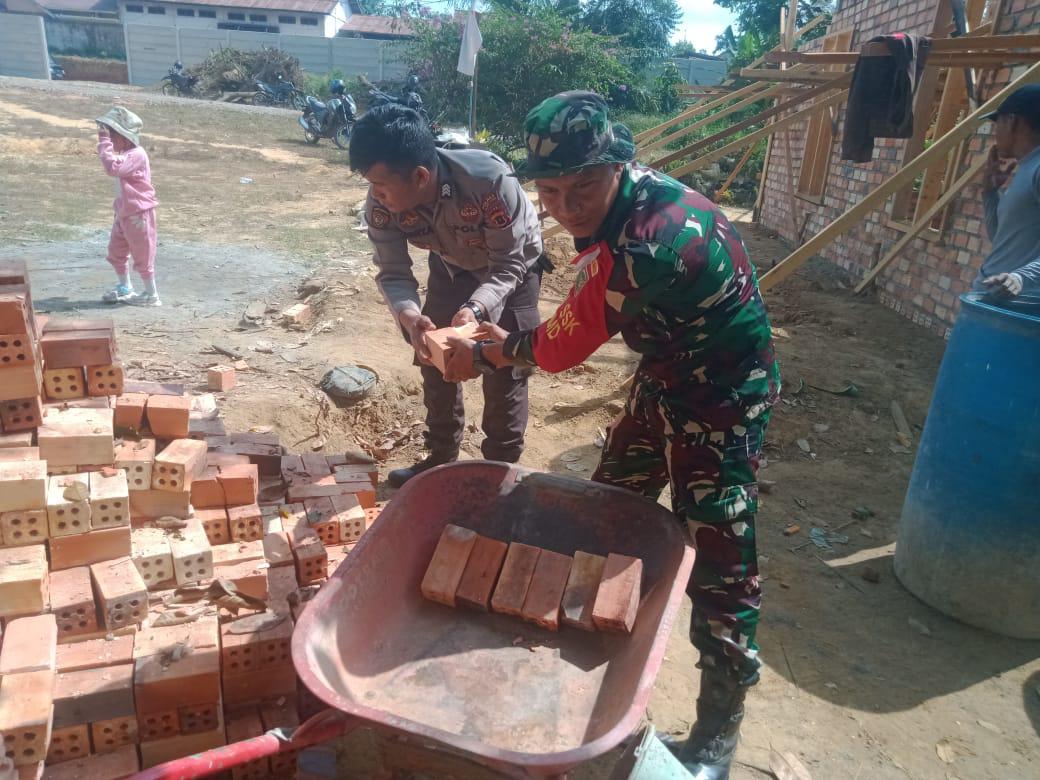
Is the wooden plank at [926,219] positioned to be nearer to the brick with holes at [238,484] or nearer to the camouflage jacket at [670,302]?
the camouflage jacket at [670,302]

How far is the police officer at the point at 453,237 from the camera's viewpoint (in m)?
2.64

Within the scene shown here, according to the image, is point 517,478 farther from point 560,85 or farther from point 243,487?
point 560,85

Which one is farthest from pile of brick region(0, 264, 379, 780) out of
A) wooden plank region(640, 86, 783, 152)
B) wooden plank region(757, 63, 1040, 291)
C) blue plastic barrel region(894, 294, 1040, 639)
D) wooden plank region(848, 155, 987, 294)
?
wooden plank region(640, 86, 783, 152)

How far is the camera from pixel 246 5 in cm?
3731

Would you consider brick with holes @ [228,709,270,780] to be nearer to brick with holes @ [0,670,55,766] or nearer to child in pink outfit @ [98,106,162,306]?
brick with holes @ [0,670,55,766]

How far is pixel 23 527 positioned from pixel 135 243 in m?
4.59

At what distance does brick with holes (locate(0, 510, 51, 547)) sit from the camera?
83.9 inches

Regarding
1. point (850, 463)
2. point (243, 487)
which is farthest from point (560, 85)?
point (243, 487)

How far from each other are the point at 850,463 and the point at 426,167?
10.8 ft

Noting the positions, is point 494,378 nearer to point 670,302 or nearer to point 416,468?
point 416,468

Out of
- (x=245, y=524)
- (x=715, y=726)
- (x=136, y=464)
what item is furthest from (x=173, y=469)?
(x=715, y=726)

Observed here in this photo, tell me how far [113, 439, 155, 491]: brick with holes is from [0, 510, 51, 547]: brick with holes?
31cm

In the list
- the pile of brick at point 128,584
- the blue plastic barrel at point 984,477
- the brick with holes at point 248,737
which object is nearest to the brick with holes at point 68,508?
the pile of brick at point 128,584

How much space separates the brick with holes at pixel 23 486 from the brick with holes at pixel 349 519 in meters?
1.03
